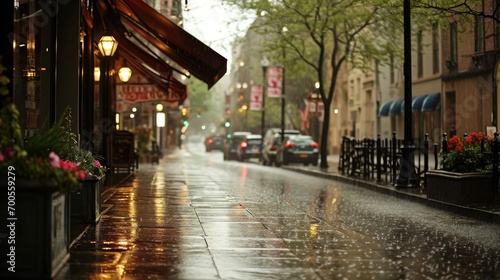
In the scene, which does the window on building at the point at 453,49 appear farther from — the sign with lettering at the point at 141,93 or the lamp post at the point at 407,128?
the lamp post at the point at 407,128

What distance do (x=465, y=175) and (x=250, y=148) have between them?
3903cm

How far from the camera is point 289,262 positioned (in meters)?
9.67

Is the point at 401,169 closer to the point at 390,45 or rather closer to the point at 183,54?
the point at 183,54

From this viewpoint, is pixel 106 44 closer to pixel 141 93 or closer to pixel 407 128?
pixel 407 128

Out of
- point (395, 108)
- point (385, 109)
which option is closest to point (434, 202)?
point (395, 108)

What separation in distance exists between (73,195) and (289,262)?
13.9 ft

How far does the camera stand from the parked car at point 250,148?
184ft

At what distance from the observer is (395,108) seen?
54.2 m

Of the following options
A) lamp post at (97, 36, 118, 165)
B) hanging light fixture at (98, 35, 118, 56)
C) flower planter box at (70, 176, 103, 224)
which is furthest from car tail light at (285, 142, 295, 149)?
flower planter box at (70, 176, 103, 224)

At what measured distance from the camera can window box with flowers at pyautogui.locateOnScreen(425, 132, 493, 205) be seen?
17.5 m

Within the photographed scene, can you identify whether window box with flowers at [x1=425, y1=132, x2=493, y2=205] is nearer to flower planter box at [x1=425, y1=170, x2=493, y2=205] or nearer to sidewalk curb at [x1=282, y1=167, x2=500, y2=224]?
flower planter box at [x1=425, y1=170, x2=493, y2=205]

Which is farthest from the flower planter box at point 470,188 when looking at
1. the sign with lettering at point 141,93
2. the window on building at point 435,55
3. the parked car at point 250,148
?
the parked car at point 250,148

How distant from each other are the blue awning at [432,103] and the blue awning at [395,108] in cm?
347

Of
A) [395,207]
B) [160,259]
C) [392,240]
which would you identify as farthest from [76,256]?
[395,207]
